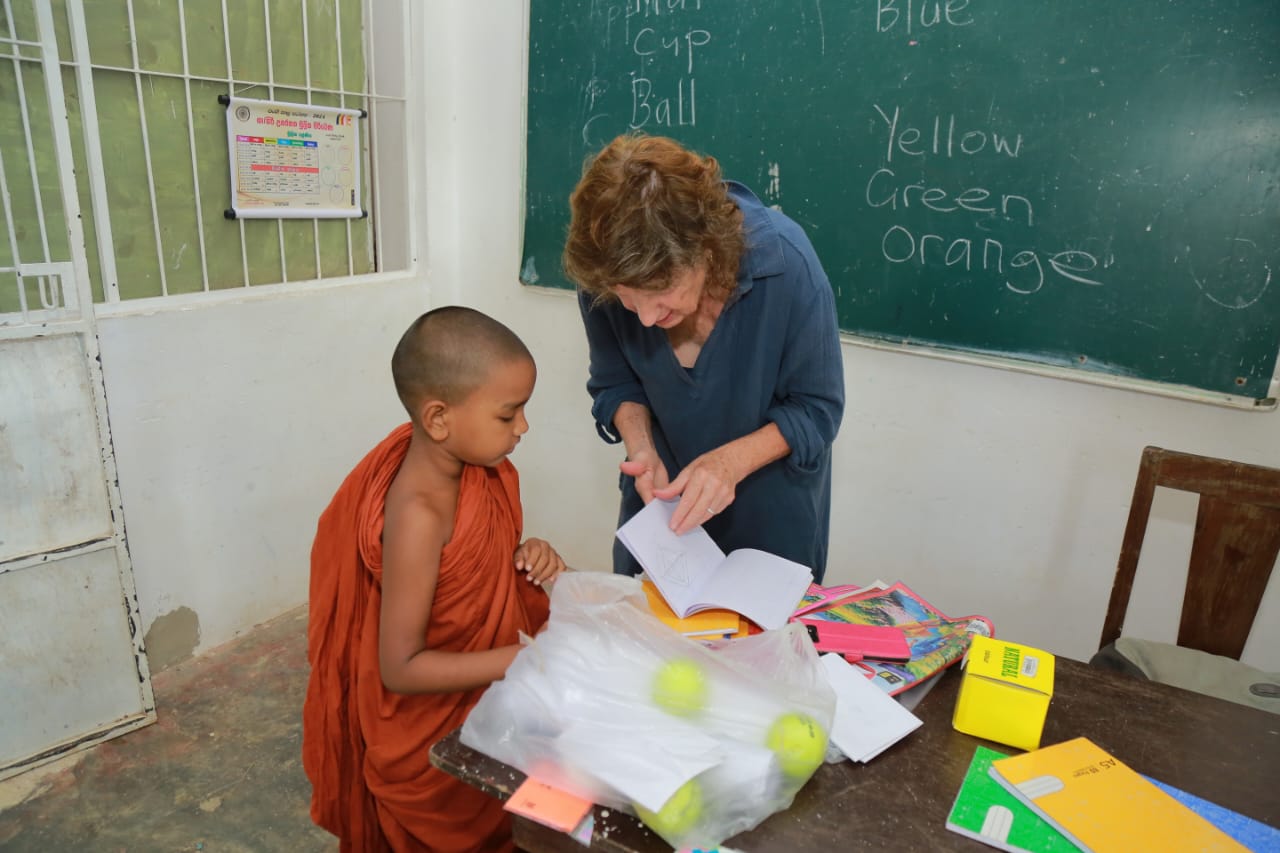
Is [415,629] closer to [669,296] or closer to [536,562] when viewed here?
[536,562]

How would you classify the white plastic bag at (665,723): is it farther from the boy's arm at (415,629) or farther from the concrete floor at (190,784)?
the concrete floor at (190,784)

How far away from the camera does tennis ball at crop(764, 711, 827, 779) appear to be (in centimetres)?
91

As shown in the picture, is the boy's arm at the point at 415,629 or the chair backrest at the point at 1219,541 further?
the chair backrest at the point at 1219,541

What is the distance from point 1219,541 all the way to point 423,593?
1510 mm

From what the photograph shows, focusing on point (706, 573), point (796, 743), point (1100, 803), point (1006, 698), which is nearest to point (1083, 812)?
point (1100, 803)

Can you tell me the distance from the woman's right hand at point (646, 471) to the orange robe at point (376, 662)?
0.87 feet

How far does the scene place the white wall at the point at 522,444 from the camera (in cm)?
218

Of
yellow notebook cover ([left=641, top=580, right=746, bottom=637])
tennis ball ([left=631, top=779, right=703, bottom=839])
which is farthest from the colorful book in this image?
tennis ball ([left=631, top=779, right=703, bottom=839])

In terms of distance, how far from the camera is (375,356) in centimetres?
299

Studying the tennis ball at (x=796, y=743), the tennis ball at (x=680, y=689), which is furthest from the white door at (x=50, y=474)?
the tennis ball at (x=796, y=743)

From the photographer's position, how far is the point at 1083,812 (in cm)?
93

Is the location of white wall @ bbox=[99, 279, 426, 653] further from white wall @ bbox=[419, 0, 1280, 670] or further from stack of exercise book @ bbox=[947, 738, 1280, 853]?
stack of exercise book @ bbox=[947, 738, 1280, 853]

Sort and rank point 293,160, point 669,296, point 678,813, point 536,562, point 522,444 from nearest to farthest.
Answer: point 678,813
point 669,296
point 536,562
point 293,160
point 522,444

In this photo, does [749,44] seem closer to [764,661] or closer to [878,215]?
[878,215]
